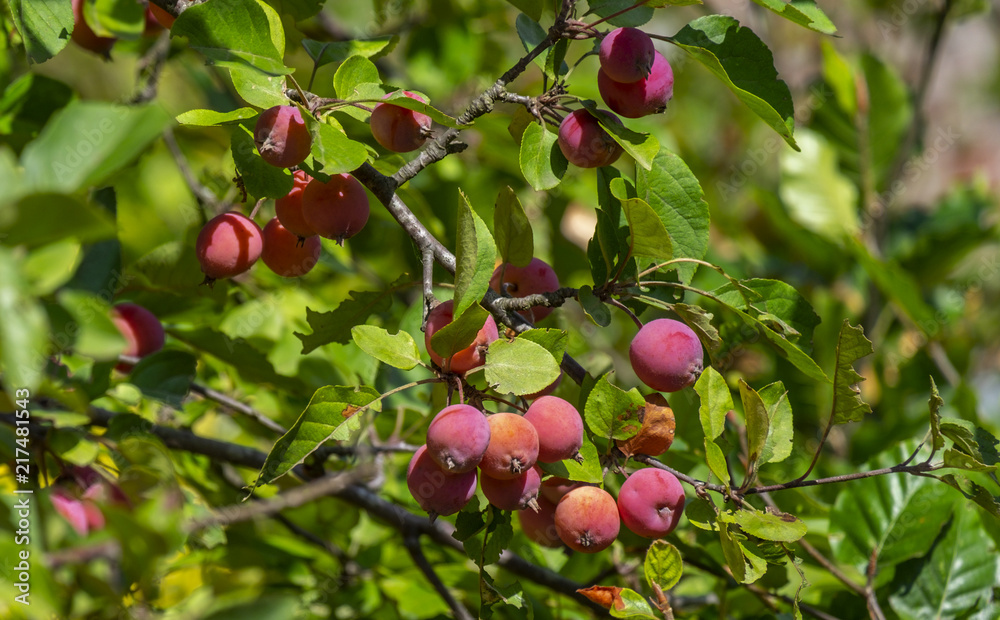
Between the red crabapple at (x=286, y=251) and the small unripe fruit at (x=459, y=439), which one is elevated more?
the small unripe fruit at (x=459, y=439)

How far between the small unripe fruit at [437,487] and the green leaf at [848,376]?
377 mm

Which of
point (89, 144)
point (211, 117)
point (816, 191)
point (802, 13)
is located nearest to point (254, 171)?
point (211, 117)

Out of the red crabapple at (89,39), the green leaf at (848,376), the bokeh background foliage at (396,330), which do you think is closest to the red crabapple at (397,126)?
the bokeh background foliage at (396,330)

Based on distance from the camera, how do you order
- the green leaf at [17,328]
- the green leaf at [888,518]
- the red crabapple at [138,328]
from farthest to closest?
the green leaf at [888,518] < the red crabapple at [138,328] < the green leaf at [17,328]

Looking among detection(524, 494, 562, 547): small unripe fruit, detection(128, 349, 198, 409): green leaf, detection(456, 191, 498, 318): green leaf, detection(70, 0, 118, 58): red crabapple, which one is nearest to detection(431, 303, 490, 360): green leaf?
detection(456, 191, 498, 318): green leaf

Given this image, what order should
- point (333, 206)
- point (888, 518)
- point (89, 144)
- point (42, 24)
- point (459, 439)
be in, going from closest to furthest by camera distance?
point (89, 144), point (459, 439), point (333, 206), point (42, 24), point (888, 518)

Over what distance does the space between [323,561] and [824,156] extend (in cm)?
167

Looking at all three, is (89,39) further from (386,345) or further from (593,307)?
(593,307)

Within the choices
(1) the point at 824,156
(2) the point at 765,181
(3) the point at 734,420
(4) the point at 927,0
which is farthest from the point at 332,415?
(2) the point at 765,181

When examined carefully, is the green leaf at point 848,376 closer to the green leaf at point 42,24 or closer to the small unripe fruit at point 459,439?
the small unripe fruit at point 459,439

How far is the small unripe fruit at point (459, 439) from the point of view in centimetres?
66

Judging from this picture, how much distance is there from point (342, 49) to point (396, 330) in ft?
1.36

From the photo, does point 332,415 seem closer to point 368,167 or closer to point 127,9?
point 368,167

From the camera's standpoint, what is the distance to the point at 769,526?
70cm
